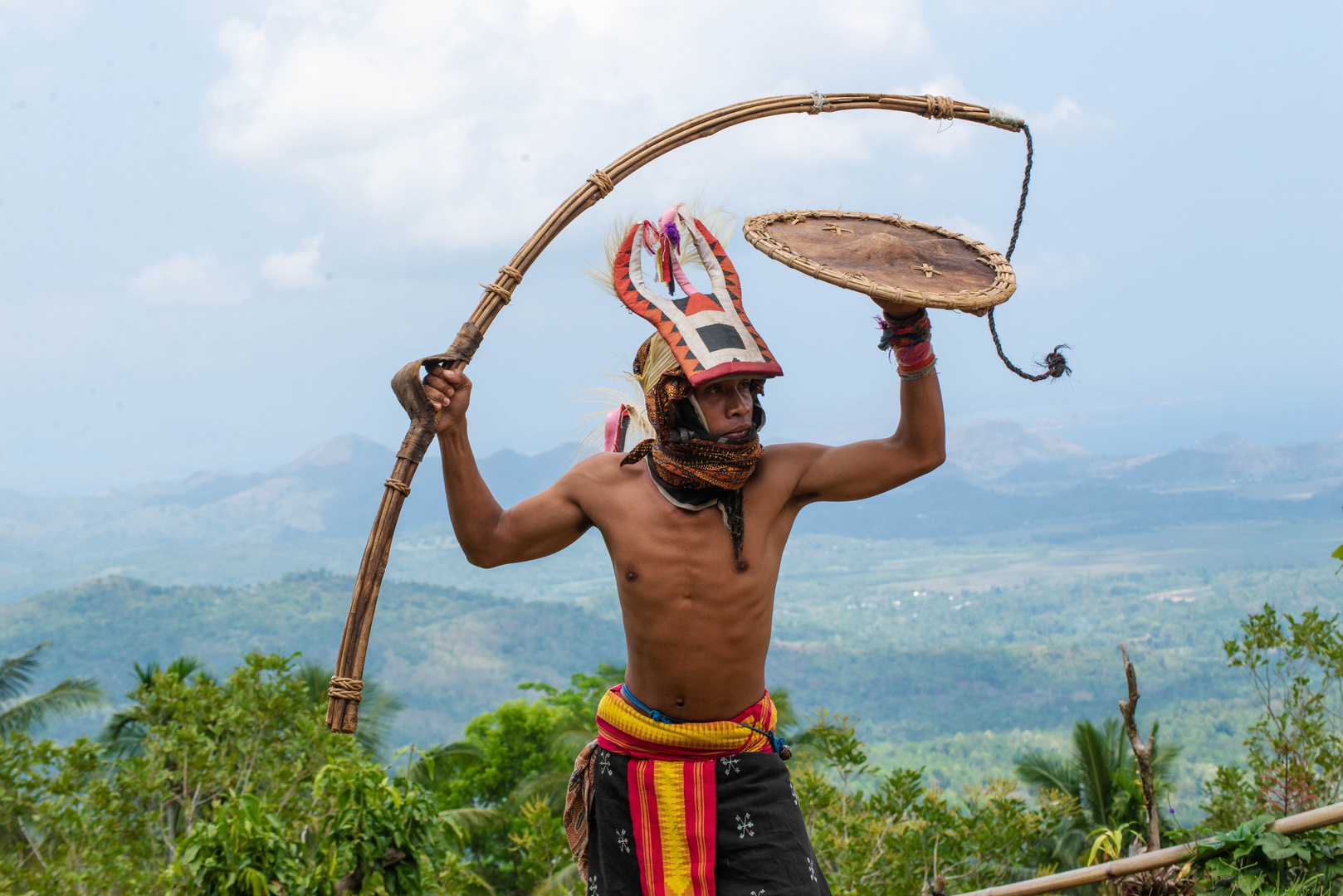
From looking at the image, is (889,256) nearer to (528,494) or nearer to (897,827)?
(897,827)

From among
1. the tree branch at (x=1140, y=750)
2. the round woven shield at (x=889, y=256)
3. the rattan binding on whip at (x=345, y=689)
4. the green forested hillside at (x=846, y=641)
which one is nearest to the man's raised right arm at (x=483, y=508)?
the rattan binding on whip at (x=345, y=689)

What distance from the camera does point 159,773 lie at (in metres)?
Result: 8.92

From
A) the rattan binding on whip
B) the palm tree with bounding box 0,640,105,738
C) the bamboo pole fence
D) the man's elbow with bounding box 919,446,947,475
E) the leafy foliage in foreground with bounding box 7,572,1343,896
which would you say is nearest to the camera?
the rattan binding on whip

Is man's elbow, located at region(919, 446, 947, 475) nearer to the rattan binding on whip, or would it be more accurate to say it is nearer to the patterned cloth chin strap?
the patterned cloth chin strap

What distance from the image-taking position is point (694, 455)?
2.90 m

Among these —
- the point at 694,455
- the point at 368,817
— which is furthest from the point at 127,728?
the point at 694,455

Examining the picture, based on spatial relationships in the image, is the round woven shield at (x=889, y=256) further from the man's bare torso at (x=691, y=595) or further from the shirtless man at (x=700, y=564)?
the man's bare torso at (x=691, y=595)

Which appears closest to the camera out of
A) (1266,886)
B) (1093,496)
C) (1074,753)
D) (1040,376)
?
(1040,376)

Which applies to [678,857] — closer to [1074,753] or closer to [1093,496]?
[1074,753]

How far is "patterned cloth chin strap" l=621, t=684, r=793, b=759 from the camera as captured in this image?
297 centimetres

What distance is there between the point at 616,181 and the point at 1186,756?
67814 mm

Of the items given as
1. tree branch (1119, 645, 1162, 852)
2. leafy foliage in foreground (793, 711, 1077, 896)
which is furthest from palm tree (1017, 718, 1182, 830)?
tree branch (1119, 645, 1162, 852)

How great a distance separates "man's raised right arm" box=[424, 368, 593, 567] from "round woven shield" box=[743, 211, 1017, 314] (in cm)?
86

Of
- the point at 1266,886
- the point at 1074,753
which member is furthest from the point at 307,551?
the point at 1266,886
